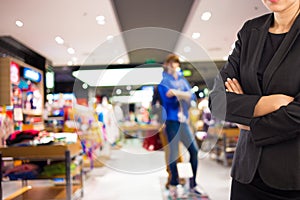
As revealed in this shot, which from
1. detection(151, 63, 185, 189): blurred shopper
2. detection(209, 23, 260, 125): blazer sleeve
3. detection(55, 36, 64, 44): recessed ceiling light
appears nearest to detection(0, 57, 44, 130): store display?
detection(55, 36, 64, 44): recessed ceiling light

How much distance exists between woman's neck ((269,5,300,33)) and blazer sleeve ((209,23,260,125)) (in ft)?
0.34

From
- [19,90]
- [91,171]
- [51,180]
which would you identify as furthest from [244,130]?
[19,90]

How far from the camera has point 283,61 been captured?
0.85 m

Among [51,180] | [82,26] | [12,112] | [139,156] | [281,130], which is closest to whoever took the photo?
[281,130]

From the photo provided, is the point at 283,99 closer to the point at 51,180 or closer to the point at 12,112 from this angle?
the point at 51,180

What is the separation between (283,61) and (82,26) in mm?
4963

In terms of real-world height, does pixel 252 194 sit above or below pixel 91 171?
above

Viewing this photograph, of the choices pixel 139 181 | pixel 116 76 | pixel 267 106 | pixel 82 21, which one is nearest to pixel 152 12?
pixel 82 21

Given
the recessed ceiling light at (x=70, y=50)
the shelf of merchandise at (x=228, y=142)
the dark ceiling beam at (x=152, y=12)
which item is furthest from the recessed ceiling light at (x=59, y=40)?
the shelf of merchandise at (x=228, y=142)

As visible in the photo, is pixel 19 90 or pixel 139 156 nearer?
pixel 139 156

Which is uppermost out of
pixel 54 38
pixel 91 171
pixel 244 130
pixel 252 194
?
pixel 54 38

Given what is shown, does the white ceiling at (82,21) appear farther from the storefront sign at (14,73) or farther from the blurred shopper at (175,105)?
the blurred shopper at (175,105)

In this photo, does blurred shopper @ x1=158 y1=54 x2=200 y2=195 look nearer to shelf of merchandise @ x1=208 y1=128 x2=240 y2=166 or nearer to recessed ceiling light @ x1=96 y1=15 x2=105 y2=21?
shelf of merchandise @ x1=208 y1=128 x2=240 y2=166

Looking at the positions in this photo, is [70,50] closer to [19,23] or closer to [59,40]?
[59,40]
